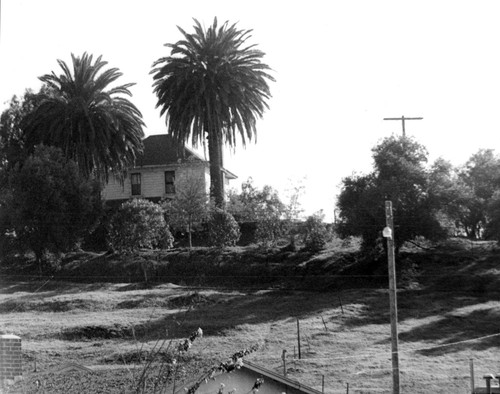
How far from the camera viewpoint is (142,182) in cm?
6944

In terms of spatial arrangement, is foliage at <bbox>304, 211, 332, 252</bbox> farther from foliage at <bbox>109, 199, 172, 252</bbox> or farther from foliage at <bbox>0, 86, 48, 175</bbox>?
foliage at <bbox>0, 86, 48, 175</bbox>

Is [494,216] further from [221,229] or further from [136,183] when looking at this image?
[136,183]

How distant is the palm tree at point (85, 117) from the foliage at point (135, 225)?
5530 millimetres

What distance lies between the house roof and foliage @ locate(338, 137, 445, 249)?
16.6m


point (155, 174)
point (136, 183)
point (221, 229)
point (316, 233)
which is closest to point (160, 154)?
point (155, 174)

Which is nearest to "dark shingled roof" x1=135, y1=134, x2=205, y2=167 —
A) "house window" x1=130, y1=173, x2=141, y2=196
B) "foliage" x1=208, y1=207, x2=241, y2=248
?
"house window" x1=130, y1=173, x2=141, y2=196

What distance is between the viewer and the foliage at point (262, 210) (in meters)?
58.1

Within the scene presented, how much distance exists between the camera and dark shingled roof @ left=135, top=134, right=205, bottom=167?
226ft

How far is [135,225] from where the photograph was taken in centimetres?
5522

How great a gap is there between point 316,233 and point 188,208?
839 cm

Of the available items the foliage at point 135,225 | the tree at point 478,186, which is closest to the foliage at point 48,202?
the foliage at point 135,225

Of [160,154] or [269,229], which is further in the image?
[160,154]

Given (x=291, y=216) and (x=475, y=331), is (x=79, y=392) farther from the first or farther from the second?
(x=291, y=216)

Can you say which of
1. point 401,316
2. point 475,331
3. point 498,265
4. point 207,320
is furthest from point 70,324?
point 498,265
